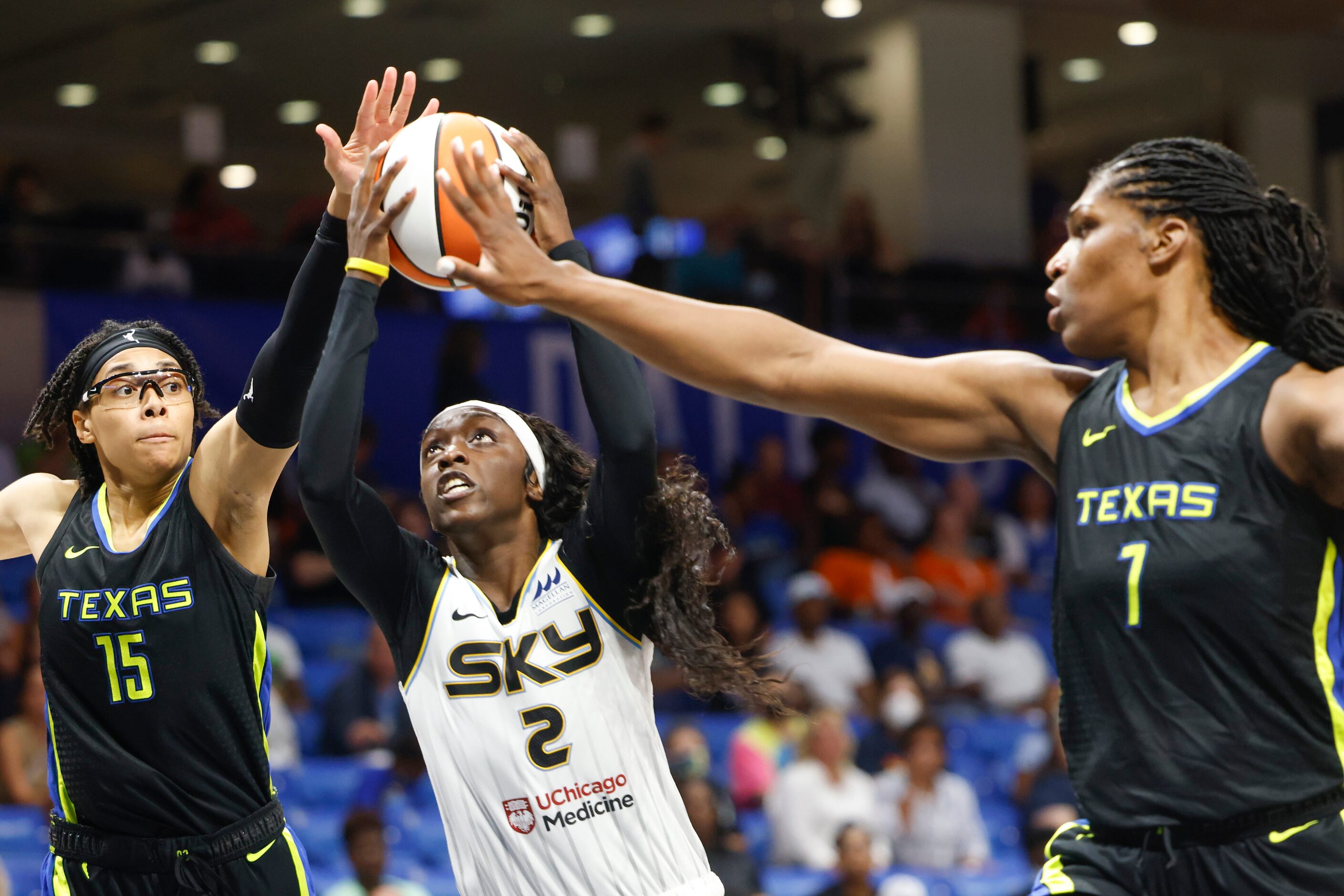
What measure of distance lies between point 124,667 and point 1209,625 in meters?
2.35

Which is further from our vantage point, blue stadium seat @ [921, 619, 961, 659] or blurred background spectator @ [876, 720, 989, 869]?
blue stadium seat @ [921, 619, 961, 659]

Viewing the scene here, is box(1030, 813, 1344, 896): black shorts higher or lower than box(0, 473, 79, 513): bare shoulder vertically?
lower

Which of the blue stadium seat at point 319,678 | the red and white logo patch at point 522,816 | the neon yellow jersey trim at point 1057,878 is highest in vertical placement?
the blue stadium seat at point 319,678

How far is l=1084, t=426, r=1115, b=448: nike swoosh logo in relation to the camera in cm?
268

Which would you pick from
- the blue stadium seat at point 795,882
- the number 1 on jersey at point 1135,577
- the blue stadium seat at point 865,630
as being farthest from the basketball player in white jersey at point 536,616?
the blue stadium seat at point 865,630

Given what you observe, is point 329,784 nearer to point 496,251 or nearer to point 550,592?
point 550,592

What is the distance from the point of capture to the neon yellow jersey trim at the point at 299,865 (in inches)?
139

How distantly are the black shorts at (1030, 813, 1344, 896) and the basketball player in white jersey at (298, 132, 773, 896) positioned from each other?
1.06 metres

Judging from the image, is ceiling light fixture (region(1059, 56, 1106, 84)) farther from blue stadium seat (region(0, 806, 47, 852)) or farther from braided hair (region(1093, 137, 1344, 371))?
braided hair (region(1093, 137, 1344, 371))

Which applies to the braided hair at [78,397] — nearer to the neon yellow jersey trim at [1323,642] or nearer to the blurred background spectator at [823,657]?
the neon yellow jersey trim at [1323,642]

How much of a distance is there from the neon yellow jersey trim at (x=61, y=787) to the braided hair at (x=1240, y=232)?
265cm

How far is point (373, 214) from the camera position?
3.22 metres

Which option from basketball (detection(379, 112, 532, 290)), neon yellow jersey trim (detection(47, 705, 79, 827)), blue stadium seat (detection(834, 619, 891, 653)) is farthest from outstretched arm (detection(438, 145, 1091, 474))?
blue stadium seat (detection(834, 619, 891, 653))

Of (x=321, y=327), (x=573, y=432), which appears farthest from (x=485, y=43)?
(x=321, y=327)
